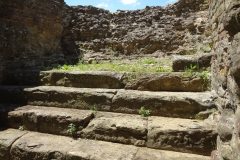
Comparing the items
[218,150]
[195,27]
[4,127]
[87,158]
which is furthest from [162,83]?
[195,27]

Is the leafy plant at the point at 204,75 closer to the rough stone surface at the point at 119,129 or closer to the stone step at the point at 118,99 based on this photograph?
the stone step at the point at 118,99

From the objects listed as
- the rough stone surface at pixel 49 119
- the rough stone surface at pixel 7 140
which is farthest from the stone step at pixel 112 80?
the rough stone surface at pixel 7 140

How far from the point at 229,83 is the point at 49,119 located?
7.57 feet

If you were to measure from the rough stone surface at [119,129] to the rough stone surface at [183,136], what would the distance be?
12cm

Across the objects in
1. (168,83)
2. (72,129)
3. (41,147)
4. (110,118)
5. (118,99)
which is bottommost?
(41,147)

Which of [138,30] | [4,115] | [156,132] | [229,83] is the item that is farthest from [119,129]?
[138,30]

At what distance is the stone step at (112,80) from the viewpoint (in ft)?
9.48

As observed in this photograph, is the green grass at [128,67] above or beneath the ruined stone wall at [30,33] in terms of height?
beneath

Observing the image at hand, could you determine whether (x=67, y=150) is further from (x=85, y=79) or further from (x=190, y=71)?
(x=190, y=71)

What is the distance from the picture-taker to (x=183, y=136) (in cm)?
219

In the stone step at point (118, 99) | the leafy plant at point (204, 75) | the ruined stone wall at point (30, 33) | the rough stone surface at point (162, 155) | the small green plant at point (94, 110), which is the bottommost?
the rough stone surface at point (162, 155)

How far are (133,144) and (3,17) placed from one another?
4038mm

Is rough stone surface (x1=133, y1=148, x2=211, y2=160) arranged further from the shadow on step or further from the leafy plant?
the shadow on step

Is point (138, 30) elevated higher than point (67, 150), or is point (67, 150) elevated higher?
point (138, 30)
